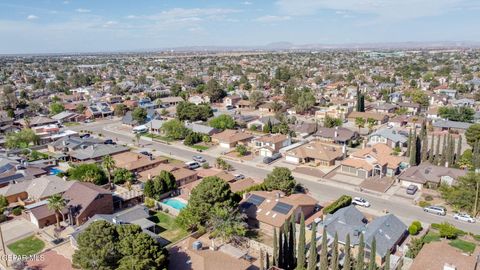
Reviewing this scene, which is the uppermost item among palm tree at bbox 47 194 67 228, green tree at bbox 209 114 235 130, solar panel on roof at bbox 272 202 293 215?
green tree at bbox 209 114 235 130

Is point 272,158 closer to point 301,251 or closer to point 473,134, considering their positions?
point 473,134

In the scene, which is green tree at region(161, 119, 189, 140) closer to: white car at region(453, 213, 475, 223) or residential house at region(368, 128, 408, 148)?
residential house at region(368, 128, 408, 148)

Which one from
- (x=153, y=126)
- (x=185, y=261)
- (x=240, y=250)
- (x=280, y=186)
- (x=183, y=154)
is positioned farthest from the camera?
(x=153, y=126)

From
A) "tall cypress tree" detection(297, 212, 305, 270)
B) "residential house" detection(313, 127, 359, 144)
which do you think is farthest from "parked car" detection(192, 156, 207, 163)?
"tall cypress tree" detection(297, 212, 305, 270)

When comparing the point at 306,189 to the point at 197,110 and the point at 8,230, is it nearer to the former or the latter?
the point at 8,230

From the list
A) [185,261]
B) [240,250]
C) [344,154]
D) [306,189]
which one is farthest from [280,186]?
[344,154]

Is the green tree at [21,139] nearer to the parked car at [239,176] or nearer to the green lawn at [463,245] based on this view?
the parked car at [239,176]
